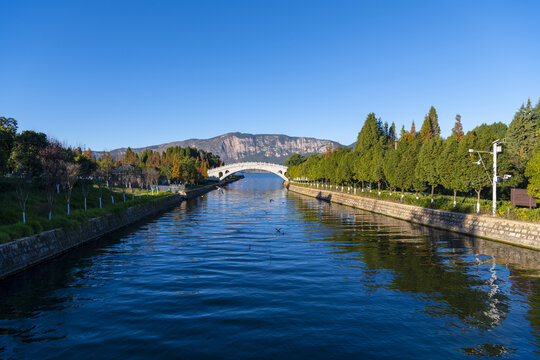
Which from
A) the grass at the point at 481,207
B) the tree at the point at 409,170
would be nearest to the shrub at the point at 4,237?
the grass at the point at 481,207

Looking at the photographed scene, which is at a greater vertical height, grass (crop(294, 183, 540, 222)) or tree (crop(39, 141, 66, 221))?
tree (crop(39, 141, 66, 221))

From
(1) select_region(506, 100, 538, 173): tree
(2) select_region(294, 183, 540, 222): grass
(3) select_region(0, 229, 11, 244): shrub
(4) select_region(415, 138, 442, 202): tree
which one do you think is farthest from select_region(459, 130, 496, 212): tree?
(3) select_region(0, 229, 11, 244): shrub

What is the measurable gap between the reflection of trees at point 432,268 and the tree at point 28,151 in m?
38.4

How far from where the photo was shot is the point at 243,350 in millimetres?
12109

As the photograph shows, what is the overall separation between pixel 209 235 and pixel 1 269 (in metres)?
18.7

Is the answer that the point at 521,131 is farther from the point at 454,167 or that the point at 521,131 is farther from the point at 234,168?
the point at 234,168

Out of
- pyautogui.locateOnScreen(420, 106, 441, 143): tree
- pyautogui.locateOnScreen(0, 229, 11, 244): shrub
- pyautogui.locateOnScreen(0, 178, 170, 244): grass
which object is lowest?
pyautogui.locateOnScreen(0, 229, 11, 244): shrub

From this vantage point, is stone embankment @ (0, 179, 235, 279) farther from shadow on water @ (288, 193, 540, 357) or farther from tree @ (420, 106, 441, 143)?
tree @ (420, 106, 441, 143)

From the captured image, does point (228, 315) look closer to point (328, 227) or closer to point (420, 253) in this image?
point (420, 253)

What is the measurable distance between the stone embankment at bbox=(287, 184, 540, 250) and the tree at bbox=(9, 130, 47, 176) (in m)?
48.4

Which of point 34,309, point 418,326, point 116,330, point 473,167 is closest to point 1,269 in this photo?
point 34,309

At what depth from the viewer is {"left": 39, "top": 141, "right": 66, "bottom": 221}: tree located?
109ft

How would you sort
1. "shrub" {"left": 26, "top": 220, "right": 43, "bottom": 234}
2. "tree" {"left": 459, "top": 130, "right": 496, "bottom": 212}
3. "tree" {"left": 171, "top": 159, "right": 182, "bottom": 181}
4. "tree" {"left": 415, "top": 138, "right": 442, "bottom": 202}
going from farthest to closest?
"tree" {"left": 171, "top": 159, "right": 182, "bottom": 181}, "tree" {"left": 415, "top": 138, "right": 442, "bottom": 202}, "tree" {"left": 459, "top": 130, "right": 496, "bottom": 212}, "shrub" {"left": 26, "top": 220, "right": 43, "bottom": 234}

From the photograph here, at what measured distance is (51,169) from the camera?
37594 mm
